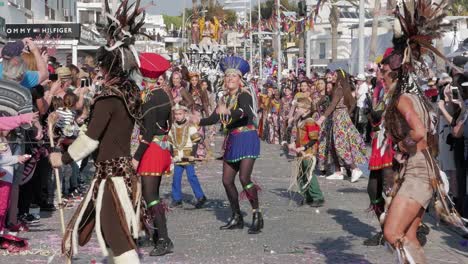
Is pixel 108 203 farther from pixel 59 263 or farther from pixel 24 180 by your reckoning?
pixel 24 180

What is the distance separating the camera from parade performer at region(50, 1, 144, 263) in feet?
22.7

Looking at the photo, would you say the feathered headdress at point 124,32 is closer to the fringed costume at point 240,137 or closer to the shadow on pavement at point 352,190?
the fringed costume at point 240,137

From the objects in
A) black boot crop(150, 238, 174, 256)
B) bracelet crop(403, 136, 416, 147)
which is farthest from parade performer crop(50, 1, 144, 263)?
black boot crop(150, 238, 174, 256)

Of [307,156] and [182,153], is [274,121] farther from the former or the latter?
[182,153]

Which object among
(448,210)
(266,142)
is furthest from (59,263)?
(266,142)

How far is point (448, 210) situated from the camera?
24.0ft

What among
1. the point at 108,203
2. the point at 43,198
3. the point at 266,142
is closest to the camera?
→ the point at 108,203

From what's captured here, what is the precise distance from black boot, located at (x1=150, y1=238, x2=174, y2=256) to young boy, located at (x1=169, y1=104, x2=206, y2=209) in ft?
11.8

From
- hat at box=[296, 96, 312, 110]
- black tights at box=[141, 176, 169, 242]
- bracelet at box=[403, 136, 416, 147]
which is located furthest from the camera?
hat at box=[296, 96, 312, 110]

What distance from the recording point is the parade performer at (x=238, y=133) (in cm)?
1073

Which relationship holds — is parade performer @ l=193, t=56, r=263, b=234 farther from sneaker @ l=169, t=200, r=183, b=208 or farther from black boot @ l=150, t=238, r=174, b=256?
sneaker @ l=169, t=200, r=183, b=208

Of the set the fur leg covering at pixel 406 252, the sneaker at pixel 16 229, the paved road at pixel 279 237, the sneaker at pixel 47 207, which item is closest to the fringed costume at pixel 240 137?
the paved road at pixel 279 237

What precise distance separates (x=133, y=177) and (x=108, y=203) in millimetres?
318

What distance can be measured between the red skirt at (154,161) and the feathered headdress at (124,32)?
2097mm
